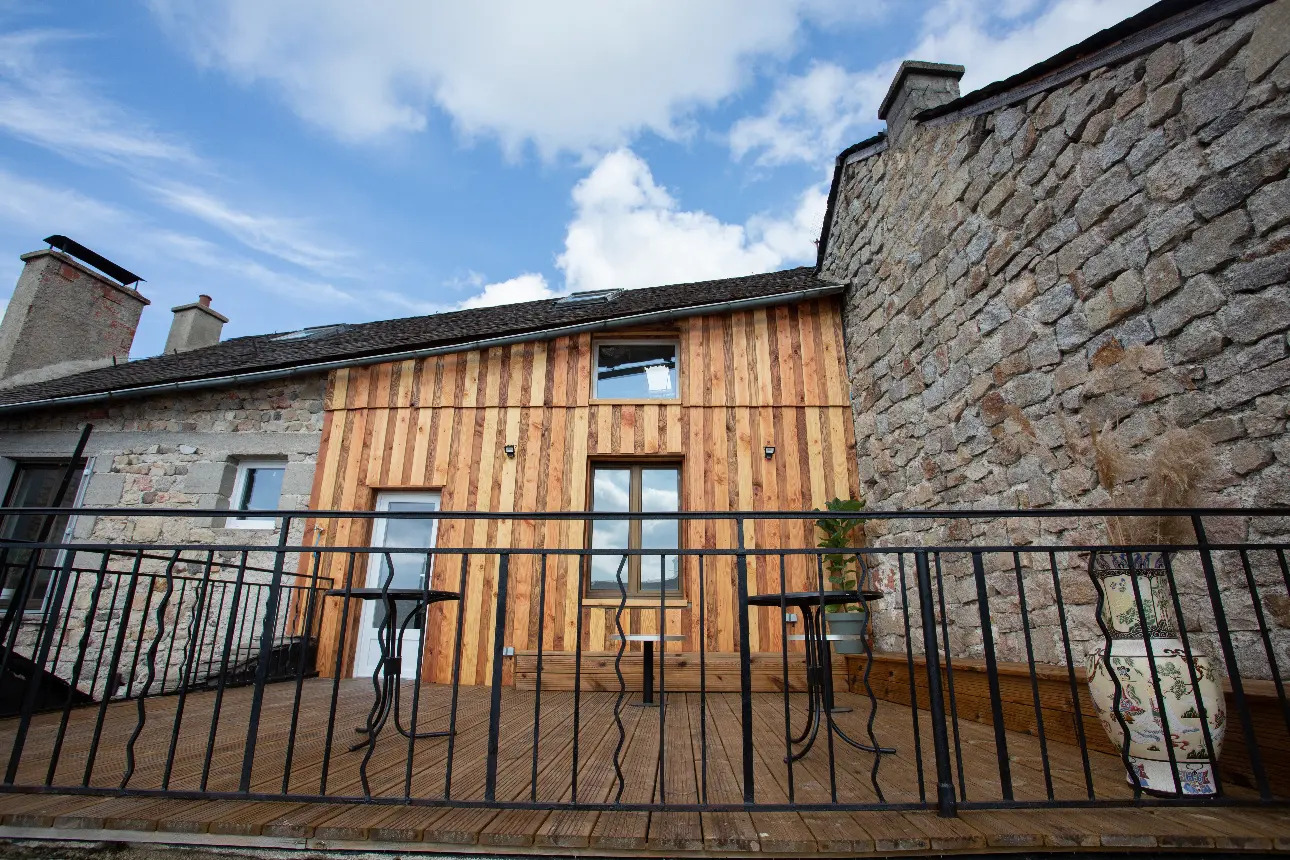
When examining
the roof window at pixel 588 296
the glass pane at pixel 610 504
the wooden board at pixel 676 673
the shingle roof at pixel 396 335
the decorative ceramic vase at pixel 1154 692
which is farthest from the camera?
the roof window at pixel 588 296

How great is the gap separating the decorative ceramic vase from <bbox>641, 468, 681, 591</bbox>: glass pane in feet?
12.4

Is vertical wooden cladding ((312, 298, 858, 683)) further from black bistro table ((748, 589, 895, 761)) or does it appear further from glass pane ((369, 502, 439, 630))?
black bistro table ((748, 589, 895, 761))

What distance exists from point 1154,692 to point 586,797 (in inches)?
73.7

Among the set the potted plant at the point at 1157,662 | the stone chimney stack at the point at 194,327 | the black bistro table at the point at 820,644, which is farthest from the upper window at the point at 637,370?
the stone chimney stack at the point at 194,327

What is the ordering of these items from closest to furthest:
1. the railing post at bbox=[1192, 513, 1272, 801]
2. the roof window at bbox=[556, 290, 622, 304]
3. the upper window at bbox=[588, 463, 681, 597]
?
the railing post at bbox=[1192, 513, 1272, 801] → the upper window at bbox=[588, 463, 681, 597] → the roof window at bbox=[556, 290, 622, 304]

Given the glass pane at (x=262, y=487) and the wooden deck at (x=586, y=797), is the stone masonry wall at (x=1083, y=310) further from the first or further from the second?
the glass pane at (x=262, y=487)

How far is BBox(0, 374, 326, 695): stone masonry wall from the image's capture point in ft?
18.5

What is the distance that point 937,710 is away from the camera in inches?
68.8

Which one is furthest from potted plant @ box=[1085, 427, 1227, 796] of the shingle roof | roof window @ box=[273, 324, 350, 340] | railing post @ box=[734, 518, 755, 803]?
roof window @ box=[273, 324, 350, 340]

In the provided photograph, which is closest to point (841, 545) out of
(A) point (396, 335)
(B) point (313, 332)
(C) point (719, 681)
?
(C) point (719, 681)

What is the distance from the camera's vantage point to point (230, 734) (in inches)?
115

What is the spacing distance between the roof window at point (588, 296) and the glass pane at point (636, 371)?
6.74 ft

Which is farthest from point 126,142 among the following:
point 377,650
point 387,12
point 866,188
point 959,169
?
point 959,169

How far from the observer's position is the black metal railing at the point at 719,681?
1.77 metres
